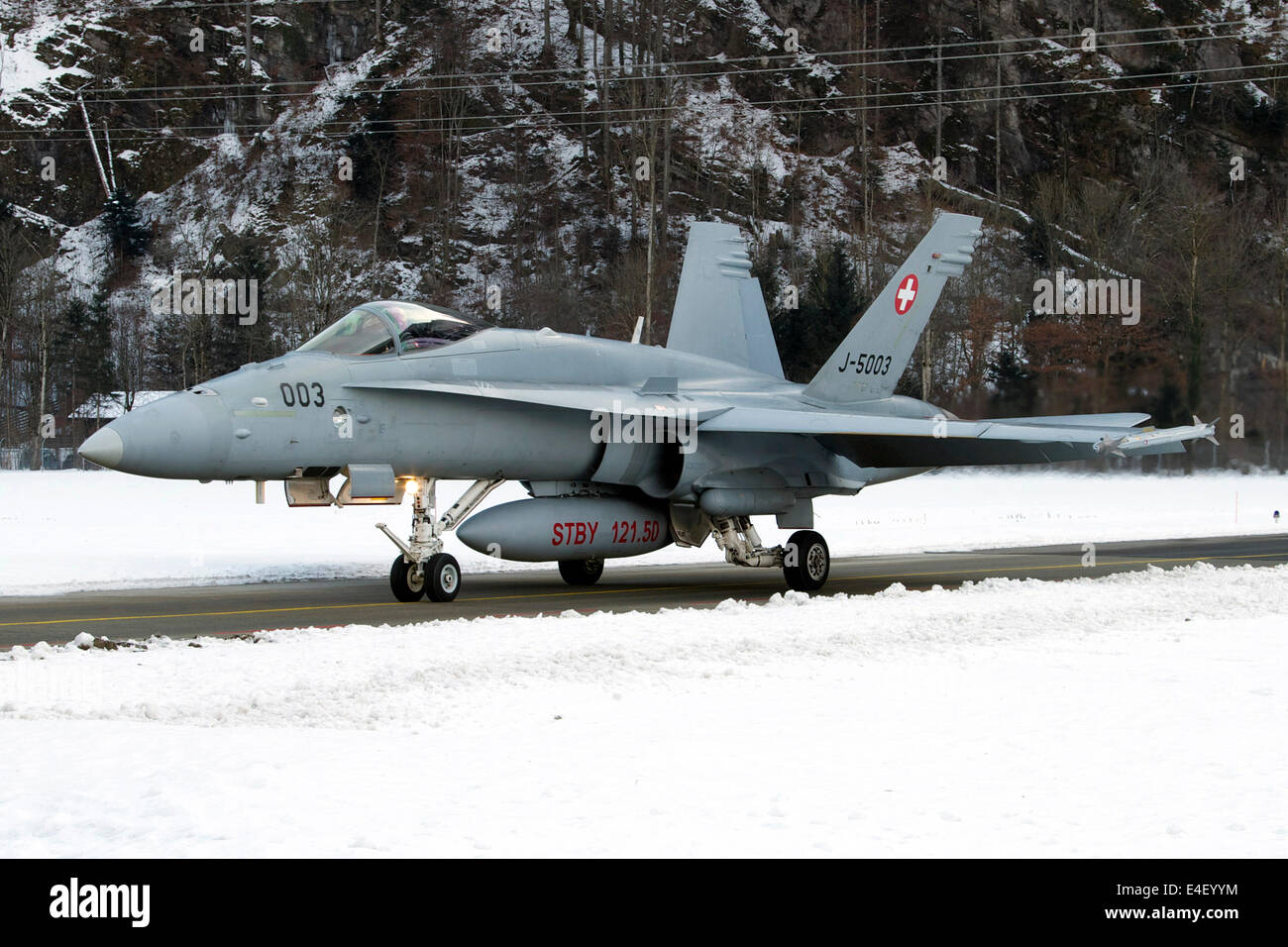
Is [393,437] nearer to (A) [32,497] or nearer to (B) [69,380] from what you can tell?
(A) [32,497]

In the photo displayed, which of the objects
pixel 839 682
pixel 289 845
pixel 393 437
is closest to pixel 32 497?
pixel 393 437

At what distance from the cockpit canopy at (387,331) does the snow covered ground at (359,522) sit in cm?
471

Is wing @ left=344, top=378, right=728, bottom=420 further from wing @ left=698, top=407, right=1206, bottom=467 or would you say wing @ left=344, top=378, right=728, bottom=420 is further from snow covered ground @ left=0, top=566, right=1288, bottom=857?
snow covered ground @ left=0, top=566, right=1288, bottom=857

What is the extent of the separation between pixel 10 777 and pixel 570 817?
2406 millimetres

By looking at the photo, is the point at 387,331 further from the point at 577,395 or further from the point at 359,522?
the point at 359,522

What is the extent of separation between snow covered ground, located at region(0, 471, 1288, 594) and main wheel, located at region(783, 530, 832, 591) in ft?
18.6

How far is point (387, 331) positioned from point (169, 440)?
2.96 meters

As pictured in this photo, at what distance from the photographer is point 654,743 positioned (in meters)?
6.36

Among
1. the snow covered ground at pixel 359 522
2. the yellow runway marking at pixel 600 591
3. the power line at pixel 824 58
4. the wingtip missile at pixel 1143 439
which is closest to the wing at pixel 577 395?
the yellow runway marking at pixel 600 591

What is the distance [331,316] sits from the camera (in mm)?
49688

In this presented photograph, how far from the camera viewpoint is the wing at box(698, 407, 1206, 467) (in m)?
15.6

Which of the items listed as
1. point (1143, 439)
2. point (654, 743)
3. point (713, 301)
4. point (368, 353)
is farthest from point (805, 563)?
point (654, 743)

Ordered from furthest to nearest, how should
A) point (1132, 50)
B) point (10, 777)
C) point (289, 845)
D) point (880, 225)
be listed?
point (1132, 50) < point (880, 225) < point (10, 777) < point (289, 845)

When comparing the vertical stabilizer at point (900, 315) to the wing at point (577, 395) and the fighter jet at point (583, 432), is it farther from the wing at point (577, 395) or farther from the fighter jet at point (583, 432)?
the wing at point (577, 395)
